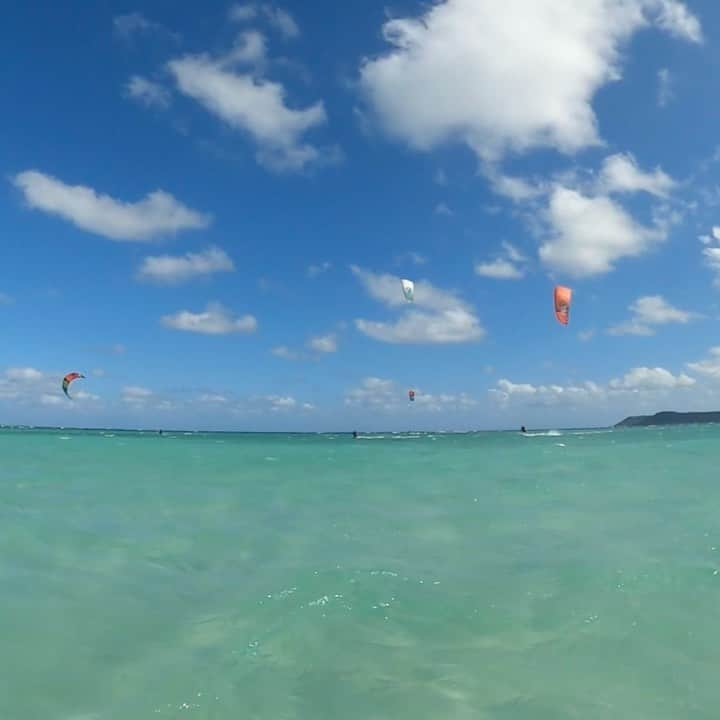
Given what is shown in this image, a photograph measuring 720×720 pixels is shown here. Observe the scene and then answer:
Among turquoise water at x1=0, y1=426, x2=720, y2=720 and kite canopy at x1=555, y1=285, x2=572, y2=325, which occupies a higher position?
kite canopy at x1=555, y1=285, x2=572, y2=325

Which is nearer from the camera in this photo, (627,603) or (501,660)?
(501,660)

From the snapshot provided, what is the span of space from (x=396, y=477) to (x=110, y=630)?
A: 18.2 m

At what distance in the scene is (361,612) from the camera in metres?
7.81

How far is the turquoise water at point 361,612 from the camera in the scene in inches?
221

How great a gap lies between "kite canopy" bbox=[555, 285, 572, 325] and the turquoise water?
1135cm

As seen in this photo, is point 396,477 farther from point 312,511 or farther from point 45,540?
point 45,540

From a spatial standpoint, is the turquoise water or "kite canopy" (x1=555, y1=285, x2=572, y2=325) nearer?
the turquoise water

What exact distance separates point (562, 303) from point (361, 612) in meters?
21.5

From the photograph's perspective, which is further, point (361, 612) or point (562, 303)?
point (562, 303)

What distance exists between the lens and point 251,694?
568 cm

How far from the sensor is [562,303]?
26625 mm

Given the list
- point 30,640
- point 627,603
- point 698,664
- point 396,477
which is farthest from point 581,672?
point 396,477

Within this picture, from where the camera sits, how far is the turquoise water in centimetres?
561

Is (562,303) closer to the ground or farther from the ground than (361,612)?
farther from the ground
